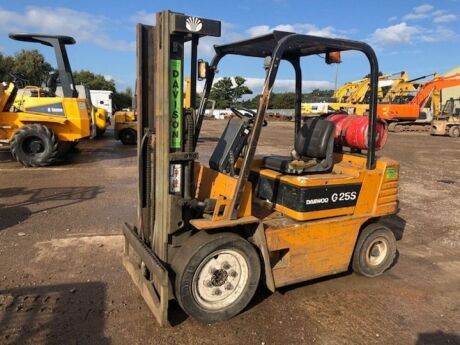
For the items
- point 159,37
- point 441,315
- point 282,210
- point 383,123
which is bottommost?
point 441,315

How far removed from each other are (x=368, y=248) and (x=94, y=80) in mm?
68919

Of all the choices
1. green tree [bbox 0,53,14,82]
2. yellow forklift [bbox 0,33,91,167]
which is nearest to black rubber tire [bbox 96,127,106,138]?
yellow forklift [bbox 0,33,91,167]

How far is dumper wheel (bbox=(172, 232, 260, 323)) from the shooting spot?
3525mm

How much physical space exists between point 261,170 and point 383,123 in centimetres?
142

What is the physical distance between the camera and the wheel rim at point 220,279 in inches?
142

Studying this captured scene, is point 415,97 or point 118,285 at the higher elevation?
point 415,97

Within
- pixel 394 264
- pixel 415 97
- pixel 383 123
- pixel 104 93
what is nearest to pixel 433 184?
pixel 394 264

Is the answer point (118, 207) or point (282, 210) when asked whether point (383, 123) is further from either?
point (118, 207)

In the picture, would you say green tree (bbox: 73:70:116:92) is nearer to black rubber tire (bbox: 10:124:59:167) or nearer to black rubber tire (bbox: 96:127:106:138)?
black rubber tire (bbox: 96:127:106:138)

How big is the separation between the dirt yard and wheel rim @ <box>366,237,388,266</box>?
7.5 inches

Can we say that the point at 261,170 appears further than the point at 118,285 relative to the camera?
Yes

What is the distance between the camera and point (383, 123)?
4656 mm

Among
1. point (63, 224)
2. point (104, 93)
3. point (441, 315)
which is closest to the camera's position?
point (441, 315)

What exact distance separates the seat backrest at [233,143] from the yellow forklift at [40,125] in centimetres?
867
